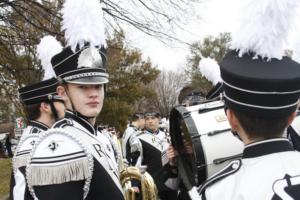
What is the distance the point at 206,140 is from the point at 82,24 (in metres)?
1.42

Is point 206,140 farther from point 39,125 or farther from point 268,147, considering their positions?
point 268,147

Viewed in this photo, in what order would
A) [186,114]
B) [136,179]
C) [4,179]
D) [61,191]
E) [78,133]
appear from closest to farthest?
1. [61,191]
2. [78,133]
3. [136,179]
4. [186,114]
5. [4,179]

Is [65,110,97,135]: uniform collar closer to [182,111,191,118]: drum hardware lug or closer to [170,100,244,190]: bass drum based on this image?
[170,100,244,190]: bass drum

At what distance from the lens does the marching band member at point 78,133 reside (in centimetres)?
226

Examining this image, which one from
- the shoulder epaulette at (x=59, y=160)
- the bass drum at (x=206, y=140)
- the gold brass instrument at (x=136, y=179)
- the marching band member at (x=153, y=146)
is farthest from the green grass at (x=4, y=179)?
the shoulder epaulette at (x=59, y=160)

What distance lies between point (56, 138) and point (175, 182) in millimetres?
2342

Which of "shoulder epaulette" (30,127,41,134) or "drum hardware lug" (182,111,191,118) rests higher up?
"shoulder epaulette" (30,127,41,134)

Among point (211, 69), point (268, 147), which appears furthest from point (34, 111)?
point (268, 147)

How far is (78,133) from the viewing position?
2.54 metres

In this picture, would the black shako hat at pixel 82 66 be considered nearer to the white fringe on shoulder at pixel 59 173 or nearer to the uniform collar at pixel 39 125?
the white fringe on shoulder at pixel 59 173

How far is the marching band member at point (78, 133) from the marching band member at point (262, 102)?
0.75 metres

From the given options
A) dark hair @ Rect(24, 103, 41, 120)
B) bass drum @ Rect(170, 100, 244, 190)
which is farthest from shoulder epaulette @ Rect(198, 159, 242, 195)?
dark hair @ Rect(24, 103, 41, 120)

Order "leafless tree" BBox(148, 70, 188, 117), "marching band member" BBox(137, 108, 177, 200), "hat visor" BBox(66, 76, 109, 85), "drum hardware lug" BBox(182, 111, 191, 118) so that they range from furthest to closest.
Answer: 1. "leafless tree" BBox(148, 70, 188, 117)
2. "marching band member" BBox(137, 108, 177, 200)
3. "drum hardware lug" BBox(182, 111, 191, 118)
4. "hat visor" BBox(66, 76, 109, 85)

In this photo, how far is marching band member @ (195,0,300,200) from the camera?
171 centimetres
